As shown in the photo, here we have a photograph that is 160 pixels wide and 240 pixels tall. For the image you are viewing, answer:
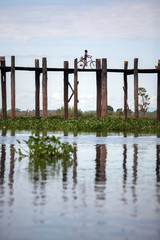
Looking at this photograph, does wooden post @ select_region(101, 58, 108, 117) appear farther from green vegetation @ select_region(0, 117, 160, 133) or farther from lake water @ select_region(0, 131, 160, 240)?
lake water @ select_region(0, 131, 160, 240)

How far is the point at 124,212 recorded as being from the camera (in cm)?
709

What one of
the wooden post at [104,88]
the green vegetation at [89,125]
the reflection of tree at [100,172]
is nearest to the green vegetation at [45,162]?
the reflection of tree at [100,172]

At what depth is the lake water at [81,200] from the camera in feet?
20.1

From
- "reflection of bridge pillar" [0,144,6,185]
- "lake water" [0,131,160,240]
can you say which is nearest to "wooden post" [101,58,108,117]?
"reflection of bridge pillar" [0,144,6,185]

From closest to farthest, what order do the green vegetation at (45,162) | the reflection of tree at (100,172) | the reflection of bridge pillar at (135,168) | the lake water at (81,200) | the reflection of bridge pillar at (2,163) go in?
1. the lake water at (81,200)
2. the reflection of bridge pillar at (135,168)
3. the reflection of tree at (100,172)
4. the reflection of bridge pillar at (2,163)
5. the green vegetation at (45,162)

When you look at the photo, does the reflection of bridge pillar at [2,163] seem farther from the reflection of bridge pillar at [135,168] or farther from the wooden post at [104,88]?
the wooden post at [104,88]

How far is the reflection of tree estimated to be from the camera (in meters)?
8.72

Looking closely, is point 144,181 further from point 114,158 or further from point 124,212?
point 114,158

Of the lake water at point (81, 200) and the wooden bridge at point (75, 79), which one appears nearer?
the lake water at point (81, 200)

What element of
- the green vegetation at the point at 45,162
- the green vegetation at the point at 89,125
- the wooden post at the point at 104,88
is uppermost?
the wooden post at the point at 104,88

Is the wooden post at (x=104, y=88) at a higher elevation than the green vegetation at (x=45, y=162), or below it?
higher

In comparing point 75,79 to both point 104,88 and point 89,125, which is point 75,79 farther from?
point 89,125

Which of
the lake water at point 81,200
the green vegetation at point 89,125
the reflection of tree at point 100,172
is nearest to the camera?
the lake water at point 81,200

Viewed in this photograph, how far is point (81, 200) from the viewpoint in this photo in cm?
793
